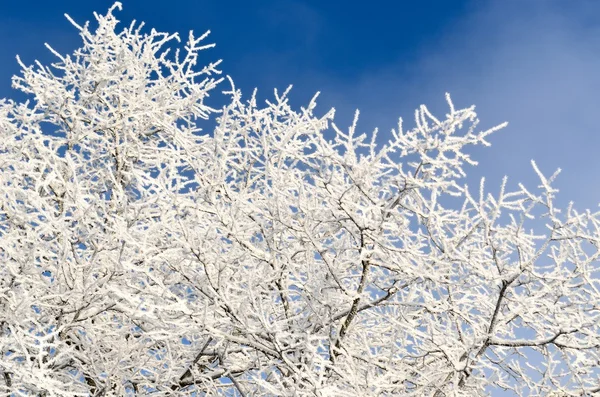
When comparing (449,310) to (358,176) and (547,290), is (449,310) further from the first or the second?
(358,176)

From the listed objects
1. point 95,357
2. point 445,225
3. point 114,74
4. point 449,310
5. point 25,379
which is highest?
point 114,74

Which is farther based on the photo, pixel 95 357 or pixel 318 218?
pixel 95 357

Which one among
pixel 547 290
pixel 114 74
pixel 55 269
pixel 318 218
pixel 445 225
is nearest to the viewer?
pixel 547 290

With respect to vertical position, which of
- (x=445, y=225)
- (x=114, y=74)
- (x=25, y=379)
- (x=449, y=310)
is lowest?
(x=25, y=379)

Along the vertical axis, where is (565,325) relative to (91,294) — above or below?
above

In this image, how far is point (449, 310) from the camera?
19.2ft

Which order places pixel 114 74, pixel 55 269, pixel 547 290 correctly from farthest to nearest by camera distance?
pixel 114 74, pixel 55 269, pixel 547 290

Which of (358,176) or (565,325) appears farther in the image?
(358,176)

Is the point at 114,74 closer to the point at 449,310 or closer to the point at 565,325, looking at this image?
the point at 449,310

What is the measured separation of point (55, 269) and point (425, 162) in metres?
3.81

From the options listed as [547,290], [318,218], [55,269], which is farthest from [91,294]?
[547,290]

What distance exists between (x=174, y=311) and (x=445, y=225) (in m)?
2.29

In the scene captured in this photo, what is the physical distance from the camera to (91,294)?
6434 millimetres

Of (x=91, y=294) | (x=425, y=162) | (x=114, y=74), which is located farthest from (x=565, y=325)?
(x=114, y=74)
